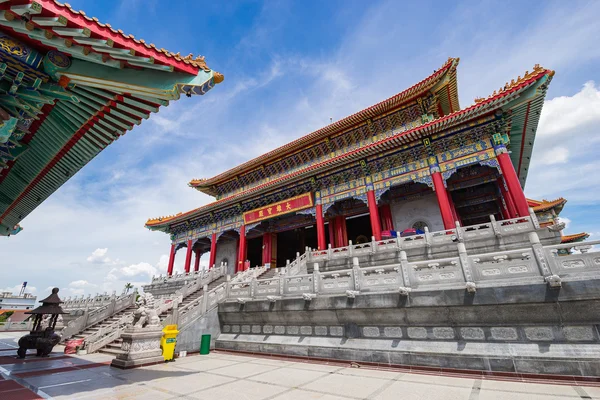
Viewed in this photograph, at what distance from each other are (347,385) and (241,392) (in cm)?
188

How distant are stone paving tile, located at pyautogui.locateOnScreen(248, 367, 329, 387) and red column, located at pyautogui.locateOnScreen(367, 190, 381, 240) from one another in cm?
816

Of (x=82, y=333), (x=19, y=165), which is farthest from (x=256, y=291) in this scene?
(x=82, y=333)

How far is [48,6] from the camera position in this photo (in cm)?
285

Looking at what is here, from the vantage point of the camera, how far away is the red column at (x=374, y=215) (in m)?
13.3

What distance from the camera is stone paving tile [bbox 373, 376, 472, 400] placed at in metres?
4.17

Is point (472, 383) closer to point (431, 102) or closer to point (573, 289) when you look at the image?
point (573, 289)

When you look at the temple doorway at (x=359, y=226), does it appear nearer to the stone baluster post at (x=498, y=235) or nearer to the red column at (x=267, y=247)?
the red column at (x=267, y=247)

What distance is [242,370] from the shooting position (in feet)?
21.1

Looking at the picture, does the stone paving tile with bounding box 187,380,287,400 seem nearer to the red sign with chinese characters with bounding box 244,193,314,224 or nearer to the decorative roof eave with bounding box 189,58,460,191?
the red sign with chinese characters with bounding box 244,193,314,224

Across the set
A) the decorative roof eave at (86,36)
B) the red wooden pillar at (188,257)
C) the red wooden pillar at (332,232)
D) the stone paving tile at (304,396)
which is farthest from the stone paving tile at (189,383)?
the red wooden pillar at (188,257)

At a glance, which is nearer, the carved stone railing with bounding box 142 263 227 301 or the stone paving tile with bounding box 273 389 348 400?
the stone paving tile with bounding box 273 389 348 400

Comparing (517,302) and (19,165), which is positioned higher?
(19,165)

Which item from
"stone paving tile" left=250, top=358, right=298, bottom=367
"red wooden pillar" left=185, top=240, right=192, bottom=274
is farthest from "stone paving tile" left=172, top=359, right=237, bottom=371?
"red wooden pillar" left=185, top=240, right=192, bottom=274

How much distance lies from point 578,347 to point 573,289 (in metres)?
1.00
